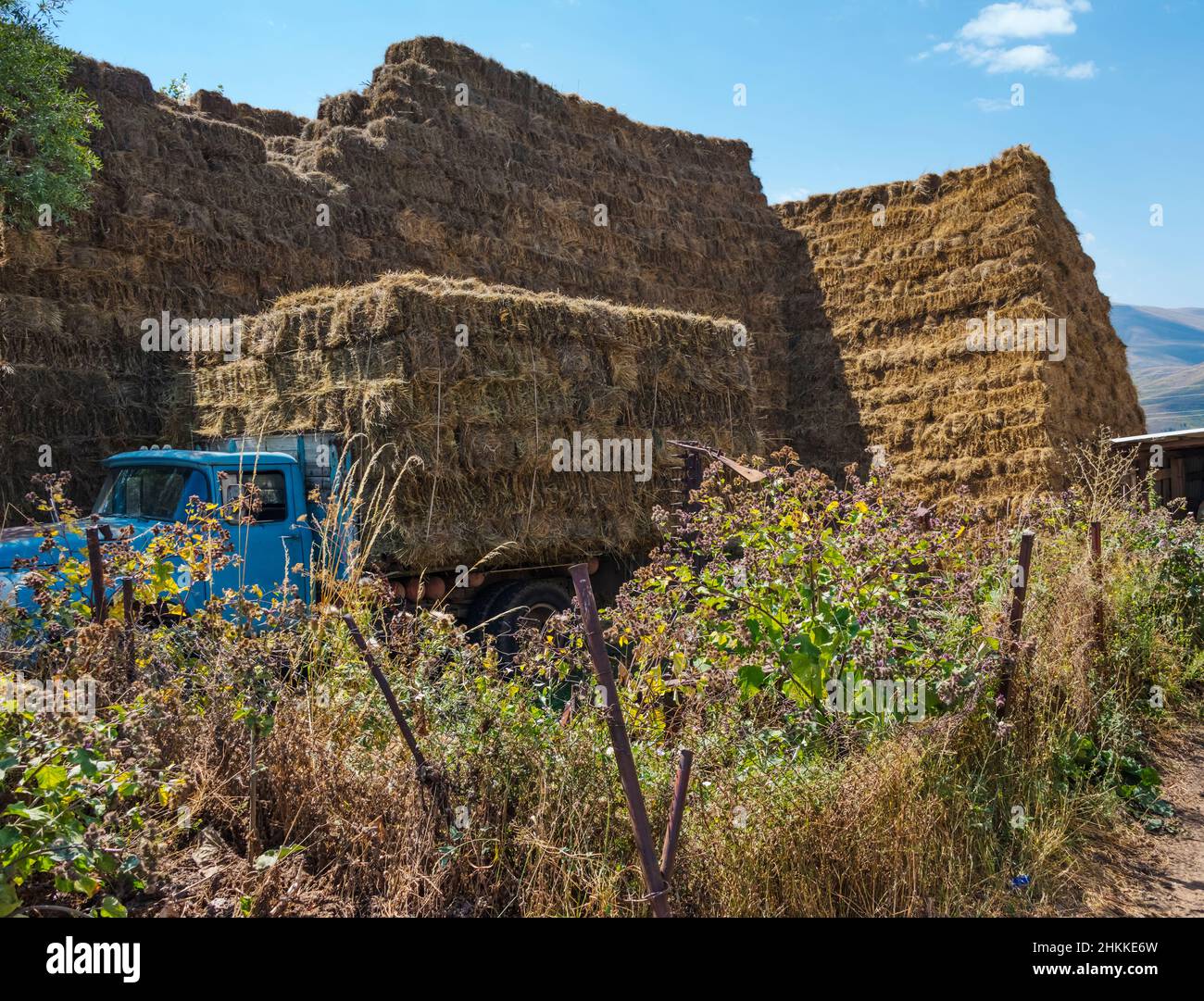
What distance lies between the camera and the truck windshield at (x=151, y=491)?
7191 mm

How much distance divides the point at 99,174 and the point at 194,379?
357cm

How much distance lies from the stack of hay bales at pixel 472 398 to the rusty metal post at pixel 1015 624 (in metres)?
4.34

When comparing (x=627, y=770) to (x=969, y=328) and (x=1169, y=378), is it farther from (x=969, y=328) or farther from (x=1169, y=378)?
(x=1169, y=378)

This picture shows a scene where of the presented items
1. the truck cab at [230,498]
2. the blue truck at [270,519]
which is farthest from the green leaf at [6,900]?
the truck cab at [230,498]

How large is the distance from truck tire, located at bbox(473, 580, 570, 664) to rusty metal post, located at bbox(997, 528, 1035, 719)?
3946 millimetres

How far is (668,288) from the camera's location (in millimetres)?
18156

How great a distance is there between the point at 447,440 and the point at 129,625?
451cm

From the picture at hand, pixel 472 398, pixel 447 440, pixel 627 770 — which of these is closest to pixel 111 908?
pixel 627 770

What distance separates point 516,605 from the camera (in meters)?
8.66

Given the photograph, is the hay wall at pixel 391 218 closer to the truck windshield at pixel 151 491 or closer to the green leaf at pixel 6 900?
the truck windshield at pixel 151 491

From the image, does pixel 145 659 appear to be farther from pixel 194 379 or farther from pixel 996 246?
pixel 996 246

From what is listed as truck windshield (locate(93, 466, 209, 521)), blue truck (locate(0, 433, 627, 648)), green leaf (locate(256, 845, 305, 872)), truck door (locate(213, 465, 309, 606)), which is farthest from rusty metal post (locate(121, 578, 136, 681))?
truck windshield (locate(93, 466, 209, 521))

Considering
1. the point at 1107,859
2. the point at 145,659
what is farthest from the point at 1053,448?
the point at 145,659

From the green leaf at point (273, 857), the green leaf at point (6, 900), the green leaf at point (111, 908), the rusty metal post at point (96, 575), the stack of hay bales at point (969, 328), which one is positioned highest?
the stack of hay bales at point (969, 328)
